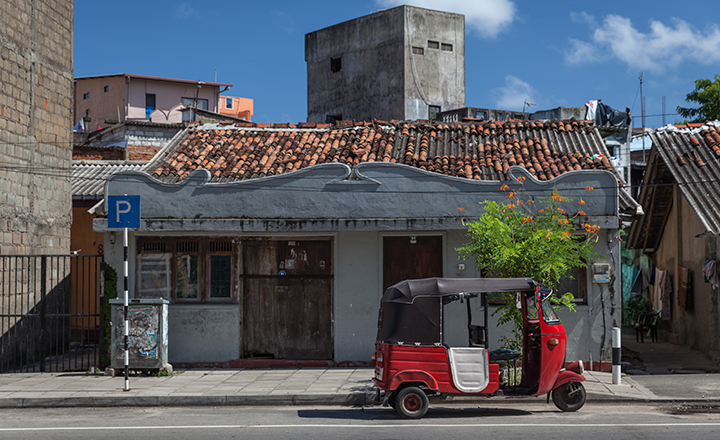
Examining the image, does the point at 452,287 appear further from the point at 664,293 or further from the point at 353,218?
the point at 664,293

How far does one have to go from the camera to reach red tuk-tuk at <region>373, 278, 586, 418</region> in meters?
10.3

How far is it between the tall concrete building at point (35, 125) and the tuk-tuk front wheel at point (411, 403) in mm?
10535

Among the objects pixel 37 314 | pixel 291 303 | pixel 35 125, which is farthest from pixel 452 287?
pixel 35 125

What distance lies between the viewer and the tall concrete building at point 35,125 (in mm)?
16250

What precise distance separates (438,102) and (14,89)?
26495 millimetres

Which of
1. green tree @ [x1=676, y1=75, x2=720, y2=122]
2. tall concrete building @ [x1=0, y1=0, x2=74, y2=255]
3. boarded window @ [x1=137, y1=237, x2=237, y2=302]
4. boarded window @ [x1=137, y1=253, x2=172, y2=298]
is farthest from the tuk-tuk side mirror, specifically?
green tree @ [x1=676, y1=75, x2=720, y2=122]

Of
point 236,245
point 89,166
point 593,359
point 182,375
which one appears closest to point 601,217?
point 593,359

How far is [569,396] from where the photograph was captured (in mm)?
10633

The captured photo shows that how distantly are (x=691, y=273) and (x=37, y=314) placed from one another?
15679mm

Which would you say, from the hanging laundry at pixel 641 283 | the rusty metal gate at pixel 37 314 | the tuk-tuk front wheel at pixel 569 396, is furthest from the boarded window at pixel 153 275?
the hanging laundry at pixel 641 283

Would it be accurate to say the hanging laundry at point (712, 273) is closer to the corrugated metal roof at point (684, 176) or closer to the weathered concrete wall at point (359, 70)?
the corrugated metal roof at point (684, 176)

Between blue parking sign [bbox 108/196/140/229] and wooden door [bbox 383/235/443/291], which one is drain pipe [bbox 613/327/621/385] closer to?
wooden door [bbox 383/235/443/291]

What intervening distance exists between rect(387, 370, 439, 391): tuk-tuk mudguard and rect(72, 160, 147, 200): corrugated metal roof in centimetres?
1135

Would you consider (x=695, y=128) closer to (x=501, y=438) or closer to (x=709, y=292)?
(x=709, y=292)
